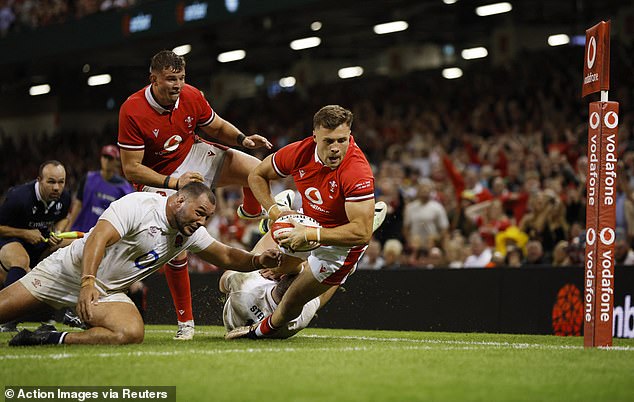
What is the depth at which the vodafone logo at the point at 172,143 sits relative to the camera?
29.9 feet

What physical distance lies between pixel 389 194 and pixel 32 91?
2123cm

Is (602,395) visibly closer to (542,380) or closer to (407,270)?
(542,380)

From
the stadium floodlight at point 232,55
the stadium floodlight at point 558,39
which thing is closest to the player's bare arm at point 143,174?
the stadium floodlight at point 558,39

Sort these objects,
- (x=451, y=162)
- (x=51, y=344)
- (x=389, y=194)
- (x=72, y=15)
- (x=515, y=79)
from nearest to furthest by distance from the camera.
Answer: (x=51, y=344) → (x=389, y=194) → (x=451, y=162) → (x=515, y=79) → (x=72, y=15)

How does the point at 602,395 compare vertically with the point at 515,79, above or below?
below

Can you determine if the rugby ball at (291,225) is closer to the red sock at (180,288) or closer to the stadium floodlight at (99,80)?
the red sock at (180,288)

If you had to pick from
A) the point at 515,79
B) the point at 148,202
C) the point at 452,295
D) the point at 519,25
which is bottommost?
the point at 452,295

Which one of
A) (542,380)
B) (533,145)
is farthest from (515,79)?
(542,380)

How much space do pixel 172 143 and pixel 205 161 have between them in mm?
451

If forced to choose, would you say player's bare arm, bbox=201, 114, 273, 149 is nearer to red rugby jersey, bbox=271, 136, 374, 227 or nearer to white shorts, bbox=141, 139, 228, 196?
white shorts, bbox=141, 139, 228, 196

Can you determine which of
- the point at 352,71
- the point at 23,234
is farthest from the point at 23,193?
the point at 352,71

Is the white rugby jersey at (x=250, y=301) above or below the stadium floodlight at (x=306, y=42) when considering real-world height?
below

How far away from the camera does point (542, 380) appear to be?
19.2 ft

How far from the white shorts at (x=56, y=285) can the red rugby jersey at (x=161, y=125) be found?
1371 mm
